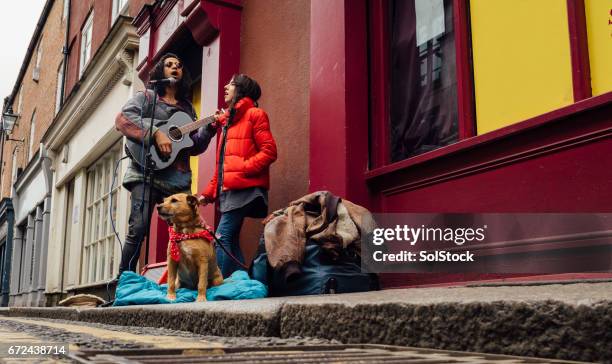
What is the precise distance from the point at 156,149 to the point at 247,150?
2.90 ft

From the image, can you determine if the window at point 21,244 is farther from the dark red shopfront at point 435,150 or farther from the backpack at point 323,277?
the backpack at point 323,277

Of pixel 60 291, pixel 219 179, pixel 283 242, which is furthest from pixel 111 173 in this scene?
pixel 283 242

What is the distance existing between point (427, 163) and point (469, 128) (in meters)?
0.33

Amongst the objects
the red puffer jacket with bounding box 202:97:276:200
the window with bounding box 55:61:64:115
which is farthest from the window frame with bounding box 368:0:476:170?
the window with bounding box 55:61:64:115

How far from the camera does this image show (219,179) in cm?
448

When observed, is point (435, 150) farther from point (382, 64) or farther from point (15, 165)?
point (15, 165)

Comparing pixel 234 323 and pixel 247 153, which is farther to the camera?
pixel 247 153

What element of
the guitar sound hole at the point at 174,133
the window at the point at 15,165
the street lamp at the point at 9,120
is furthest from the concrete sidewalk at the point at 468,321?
the window at the point at 15,165

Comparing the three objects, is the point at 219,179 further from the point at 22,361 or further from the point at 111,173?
the point at 111,173

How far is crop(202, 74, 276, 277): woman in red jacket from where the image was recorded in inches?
169

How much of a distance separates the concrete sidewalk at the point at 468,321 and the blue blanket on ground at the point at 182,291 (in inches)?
54.6

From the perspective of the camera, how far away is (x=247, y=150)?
4.39 meters

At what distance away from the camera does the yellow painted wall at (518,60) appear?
3068 mm

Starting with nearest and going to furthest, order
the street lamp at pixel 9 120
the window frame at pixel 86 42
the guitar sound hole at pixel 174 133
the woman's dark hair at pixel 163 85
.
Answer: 1. the guitar sound hole at pixel 174 133
2. the woman's dark hair at pixel 163 85
3. the window frame at pixel 86 42
4. the street lamp at pixel 9 120
